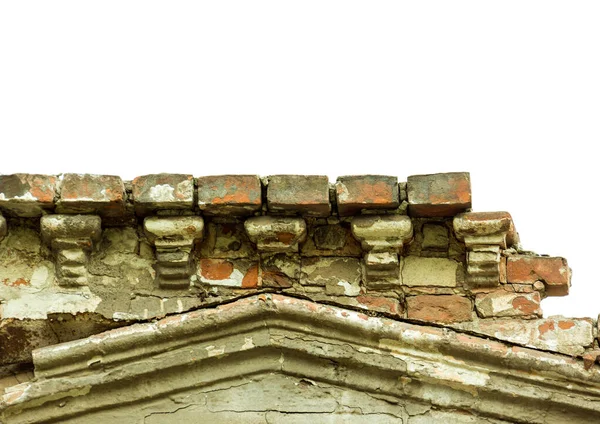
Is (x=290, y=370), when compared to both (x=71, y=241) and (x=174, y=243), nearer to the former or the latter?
(x=174, y=243)

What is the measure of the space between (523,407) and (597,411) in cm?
30

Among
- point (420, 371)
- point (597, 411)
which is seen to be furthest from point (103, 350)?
point (597, 411)

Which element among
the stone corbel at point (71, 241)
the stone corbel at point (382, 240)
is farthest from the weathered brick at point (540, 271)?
the stone corbel at point (71, 241)

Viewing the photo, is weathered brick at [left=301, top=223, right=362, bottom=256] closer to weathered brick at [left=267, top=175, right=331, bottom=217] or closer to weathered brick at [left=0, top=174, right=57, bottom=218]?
weathered brick at [left=267, top=175, right=331, bottom=217]

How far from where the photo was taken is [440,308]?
508 centimetres

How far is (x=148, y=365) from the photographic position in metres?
4.51

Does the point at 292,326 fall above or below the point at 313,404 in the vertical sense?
above

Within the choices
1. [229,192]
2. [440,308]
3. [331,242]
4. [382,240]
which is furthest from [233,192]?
[440,308]

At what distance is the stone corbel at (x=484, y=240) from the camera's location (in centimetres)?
496

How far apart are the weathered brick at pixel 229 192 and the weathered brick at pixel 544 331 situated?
1174mm

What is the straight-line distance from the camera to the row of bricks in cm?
490

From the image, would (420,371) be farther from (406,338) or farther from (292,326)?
(292,326)

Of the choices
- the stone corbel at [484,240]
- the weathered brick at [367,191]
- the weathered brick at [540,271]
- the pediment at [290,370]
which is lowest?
the pediment at [290,370]

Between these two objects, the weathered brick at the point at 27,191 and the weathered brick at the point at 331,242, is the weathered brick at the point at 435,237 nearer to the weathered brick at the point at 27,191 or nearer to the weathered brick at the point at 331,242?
the weathered brick at the point at 331,242
